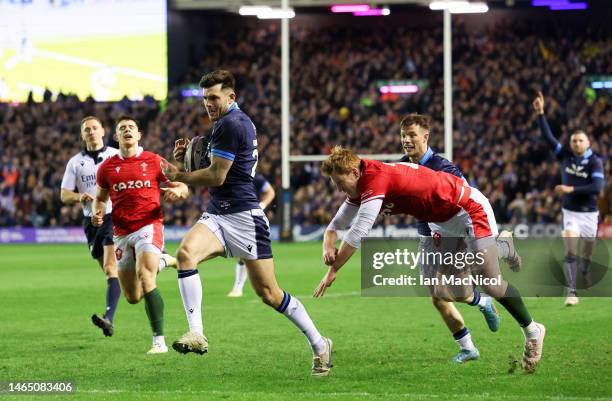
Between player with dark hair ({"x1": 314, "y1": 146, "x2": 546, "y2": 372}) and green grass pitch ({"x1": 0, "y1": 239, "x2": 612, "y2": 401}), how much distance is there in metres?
0.63

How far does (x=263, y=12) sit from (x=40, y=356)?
19.9 meters

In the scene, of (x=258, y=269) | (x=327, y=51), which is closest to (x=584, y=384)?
(x=258, y=269)

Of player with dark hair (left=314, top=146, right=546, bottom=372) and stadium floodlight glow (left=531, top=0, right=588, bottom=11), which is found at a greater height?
stadium floodlight glow (left=531, top=0, right=588, bottom=11)

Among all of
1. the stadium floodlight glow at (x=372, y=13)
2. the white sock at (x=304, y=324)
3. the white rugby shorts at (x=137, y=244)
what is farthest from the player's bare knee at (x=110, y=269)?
the stadium floodlight glow at (x=372, y=13)

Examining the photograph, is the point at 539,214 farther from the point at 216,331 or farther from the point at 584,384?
the point at 584,384

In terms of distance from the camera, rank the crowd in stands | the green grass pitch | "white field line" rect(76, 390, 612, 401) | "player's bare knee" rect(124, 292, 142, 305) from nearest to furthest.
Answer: "white field line" rect(76, 390, 612, 401) < the green grass pitch < "player's bare knee" rect(124, 292, 142, 305) < the crowd in stands

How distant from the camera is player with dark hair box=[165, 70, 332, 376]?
8.65 meters

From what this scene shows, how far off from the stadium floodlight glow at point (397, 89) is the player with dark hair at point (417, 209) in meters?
33.5

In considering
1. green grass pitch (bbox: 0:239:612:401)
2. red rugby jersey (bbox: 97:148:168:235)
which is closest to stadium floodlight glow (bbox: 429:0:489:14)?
green grass pitch (bbox: 0:239:612:401)

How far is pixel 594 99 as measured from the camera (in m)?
39.0

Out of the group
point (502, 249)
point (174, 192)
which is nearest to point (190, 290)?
point (174, 192)

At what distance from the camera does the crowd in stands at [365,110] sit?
117 feet

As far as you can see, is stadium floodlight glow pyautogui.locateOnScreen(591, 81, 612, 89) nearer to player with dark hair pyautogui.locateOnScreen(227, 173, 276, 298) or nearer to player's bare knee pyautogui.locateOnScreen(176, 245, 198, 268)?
player with dark hair pyautogui.locateOnScreen(227, 173, 276, 298)

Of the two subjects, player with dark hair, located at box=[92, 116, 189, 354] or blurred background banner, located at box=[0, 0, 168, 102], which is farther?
blurred background banner, located at box=[0, 0, 168, 102]
